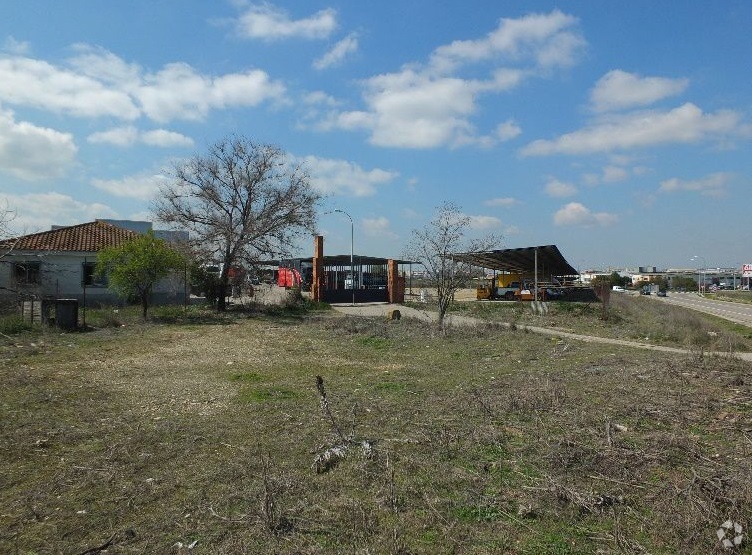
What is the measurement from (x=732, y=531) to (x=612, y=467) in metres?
1.35

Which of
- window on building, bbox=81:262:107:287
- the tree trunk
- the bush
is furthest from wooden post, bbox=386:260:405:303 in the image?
the bush

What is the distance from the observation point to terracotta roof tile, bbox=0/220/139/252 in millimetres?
27728

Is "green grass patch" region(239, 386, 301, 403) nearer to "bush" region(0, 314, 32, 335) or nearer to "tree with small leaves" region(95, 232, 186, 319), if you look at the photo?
"bush" region(0, 314, 32, 335)

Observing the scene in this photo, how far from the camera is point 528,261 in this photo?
41219 millimetres

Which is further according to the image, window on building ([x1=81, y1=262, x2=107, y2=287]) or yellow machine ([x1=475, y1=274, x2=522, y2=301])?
yellow machine ([x1=475, y1=274, x2=522, y2=301])

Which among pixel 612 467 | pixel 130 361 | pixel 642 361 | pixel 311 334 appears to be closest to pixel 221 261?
pixel 311 334

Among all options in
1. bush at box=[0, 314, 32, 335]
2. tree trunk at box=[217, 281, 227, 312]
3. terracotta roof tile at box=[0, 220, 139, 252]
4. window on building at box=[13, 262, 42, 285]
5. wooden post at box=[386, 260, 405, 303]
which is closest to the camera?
window on building at box=[13, 262, 42, 285]

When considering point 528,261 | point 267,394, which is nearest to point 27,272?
point 267,394

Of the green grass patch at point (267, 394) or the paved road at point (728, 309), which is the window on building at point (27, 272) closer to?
the green grass patch at point (267, 394)

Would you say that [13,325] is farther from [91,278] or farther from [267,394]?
[267,394]

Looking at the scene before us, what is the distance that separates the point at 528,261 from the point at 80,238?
29287 mm

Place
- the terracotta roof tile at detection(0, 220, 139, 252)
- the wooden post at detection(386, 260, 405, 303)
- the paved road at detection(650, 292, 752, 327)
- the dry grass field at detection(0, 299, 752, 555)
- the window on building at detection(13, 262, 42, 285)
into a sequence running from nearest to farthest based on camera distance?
1. the dry grass field at detection(0, 299, 752, 555)
2. the window on building at detection(13, 262, 42, 285)
3. the terracotta roof tile at detection(0, 220, 139, 252)
4. the paved road at detection(650, 292, 752, 327)
5. the wooden post at detection(386, 260, 405, 303)

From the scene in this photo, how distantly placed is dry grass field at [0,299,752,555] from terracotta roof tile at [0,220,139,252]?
60.6ft

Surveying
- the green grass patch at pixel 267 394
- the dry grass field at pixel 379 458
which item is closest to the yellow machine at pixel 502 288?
the dry grass field at pixel 379 458
